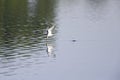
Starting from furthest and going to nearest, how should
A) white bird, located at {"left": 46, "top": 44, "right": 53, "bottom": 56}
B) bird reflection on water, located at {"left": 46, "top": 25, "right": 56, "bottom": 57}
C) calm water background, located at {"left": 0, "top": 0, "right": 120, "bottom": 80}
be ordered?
white bird, located at {"left": 46, "top": 44, "right": 53, "bottom": 56} < bird reflection on water, located at {"left": 46, "top": 25, "right": 56, "bottom": 57} < calm water background, located at {"left": 0, "top": 0, "right": 120, "bottom": 80}

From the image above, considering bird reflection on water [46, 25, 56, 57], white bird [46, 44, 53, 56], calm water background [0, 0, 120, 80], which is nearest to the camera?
calm water background [0, 0, 120, 80]

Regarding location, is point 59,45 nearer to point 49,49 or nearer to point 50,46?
point 50,46

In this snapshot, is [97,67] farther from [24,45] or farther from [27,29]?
[27,29]

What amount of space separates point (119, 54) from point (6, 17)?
47.2 ft

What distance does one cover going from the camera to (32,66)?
24172 millimetres

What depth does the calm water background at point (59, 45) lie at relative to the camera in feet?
77.0

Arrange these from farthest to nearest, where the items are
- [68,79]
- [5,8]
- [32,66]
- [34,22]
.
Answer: [5,8] → [34,22] → [32,66] → [68,79]

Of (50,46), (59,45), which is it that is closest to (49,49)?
(50,46)

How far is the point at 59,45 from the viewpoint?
29656 millimetres

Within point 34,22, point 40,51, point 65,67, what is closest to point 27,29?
point 34,22

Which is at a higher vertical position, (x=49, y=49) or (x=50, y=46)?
(x=50, y=46)

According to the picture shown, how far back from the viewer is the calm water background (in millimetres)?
23469

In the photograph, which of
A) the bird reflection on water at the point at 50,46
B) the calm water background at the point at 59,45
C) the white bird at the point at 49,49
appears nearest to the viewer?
the calm water background at the point at 59,45

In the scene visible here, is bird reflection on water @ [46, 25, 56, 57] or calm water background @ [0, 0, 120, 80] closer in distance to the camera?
calm water background @ [0, 0, 120, 80]
